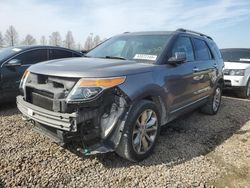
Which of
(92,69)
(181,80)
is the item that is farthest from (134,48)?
(92,69)

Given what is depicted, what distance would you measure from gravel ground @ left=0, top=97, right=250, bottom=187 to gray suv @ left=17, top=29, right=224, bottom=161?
27 centimetres

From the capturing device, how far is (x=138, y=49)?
418cm

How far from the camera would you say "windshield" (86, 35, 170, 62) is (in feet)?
13.1

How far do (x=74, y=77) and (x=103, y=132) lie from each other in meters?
0.72

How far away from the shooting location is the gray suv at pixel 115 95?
293 centimetres

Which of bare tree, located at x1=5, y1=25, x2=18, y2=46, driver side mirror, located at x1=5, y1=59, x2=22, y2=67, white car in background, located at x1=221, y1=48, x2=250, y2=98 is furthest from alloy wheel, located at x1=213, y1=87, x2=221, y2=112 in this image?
bare tree, located at x1=5, y1=25, x2=18, y2=46

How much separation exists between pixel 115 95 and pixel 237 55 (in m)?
7.87

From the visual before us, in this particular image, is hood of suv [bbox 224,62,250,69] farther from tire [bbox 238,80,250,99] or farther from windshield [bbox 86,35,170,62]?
windshield [bbox 86,35,170,62]

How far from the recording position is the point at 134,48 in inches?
168

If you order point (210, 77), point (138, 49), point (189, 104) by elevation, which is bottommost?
point (189, 104)

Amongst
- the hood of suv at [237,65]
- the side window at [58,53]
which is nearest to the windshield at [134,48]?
the side window at [58,53]

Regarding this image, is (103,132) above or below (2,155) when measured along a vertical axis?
above

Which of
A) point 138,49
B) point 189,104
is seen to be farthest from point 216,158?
point 138,49

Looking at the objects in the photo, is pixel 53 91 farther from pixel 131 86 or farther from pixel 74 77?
pixel 131 86
